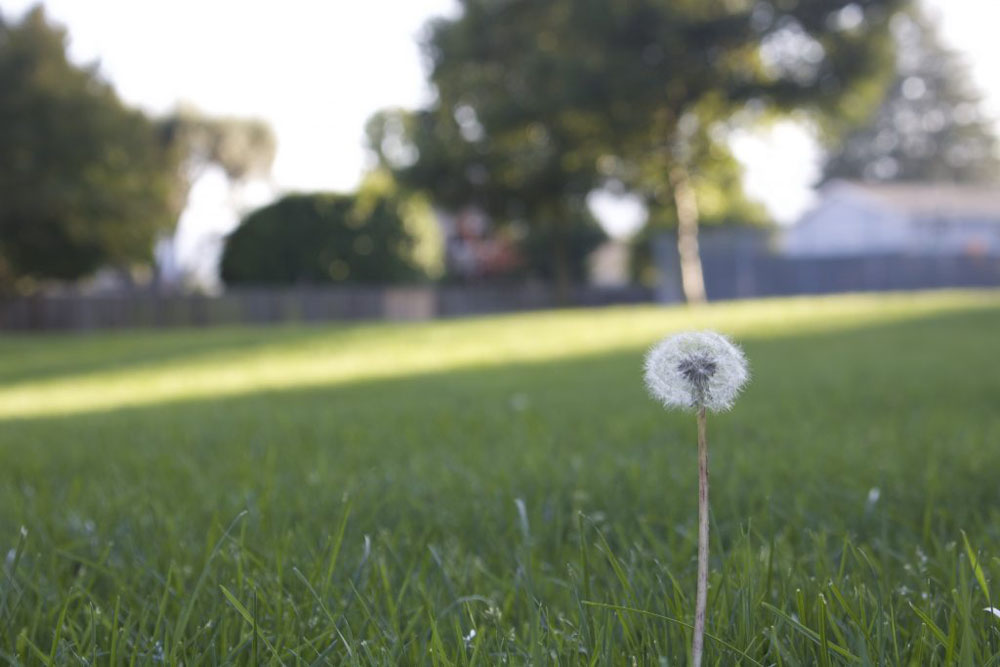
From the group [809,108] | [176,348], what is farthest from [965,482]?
[809,108]

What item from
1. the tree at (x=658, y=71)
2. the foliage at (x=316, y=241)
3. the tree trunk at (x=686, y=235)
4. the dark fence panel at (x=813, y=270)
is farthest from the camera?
the dark fence panel at (x=813, y=270)

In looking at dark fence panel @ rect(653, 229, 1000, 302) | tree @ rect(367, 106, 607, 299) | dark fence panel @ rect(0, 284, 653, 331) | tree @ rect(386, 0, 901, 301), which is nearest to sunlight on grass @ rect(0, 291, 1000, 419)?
A: dark fence panel @ rect(0, 284, 653, 331)

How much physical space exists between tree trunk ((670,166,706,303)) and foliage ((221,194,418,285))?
11116mm

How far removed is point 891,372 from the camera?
7.00 m

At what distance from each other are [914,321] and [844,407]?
10448mm

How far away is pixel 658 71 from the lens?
92.2 ft

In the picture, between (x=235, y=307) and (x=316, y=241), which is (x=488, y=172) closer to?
(x=316, y=241)

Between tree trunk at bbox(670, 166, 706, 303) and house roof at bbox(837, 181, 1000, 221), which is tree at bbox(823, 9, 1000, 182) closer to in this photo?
house roof at bbox(837, 181, 1000, 221)

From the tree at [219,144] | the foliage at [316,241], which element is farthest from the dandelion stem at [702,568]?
the tree at [219,144]

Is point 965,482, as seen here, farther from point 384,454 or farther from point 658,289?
point 658,289

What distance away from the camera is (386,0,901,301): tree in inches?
1090

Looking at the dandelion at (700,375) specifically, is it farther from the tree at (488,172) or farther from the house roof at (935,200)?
the house roof at (935,200)

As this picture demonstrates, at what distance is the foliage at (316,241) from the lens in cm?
3359

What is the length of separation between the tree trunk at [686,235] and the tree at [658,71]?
58 millimetres
